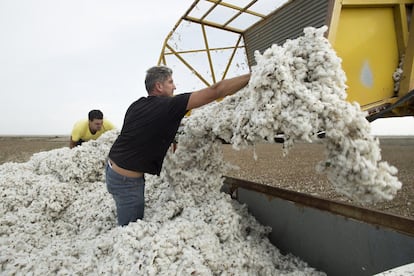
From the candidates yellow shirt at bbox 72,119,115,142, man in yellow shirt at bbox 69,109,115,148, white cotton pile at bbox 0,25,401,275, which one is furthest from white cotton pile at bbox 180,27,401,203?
yellow shirt at bbox 72,119,115,142

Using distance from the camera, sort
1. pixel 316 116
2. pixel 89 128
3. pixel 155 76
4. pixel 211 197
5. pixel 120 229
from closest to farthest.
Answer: pixel 316 116 < pixel 120 229 < pixel 155 76 < pixel 211 197 < pixel 89 128

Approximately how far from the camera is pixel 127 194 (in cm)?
238

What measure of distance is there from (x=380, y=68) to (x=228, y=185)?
1.79m

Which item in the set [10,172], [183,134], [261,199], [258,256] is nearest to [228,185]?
[261,199]

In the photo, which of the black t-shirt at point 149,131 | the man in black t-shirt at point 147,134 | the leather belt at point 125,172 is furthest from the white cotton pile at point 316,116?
the leather belt at point 125,172

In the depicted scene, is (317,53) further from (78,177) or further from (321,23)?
(78,177)

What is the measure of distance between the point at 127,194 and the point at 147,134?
483 mm

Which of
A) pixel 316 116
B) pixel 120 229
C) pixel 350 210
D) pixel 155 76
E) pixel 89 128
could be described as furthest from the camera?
pixel 89 128

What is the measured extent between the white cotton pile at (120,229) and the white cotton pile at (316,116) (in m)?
0.69

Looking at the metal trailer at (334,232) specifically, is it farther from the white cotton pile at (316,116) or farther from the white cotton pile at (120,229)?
the white cotton pile at (316,116)

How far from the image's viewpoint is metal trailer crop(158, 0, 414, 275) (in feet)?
6.02

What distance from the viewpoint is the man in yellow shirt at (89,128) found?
438 cm

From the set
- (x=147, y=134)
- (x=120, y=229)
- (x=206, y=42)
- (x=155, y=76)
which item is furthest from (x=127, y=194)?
(x=206, y=42)

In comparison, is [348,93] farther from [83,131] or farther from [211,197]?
[83,131]
